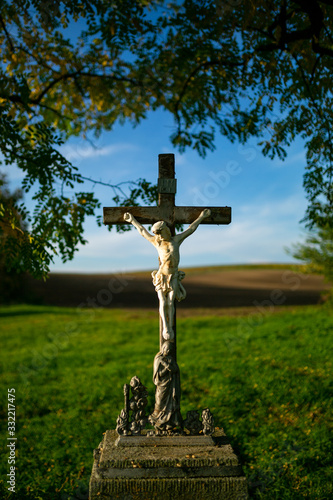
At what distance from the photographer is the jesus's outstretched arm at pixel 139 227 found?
4375 millimetres

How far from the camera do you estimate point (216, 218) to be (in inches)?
180

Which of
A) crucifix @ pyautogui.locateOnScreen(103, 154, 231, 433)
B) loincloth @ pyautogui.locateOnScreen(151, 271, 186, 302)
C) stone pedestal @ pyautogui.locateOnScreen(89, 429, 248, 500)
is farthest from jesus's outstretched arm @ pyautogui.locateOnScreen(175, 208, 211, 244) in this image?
stone pedestal @ pyautogui.locateOnScreen(89, 429, 248, 500)

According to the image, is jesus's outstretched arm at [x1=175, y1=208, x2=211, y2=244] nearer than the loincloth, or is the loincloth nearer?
the loincloth

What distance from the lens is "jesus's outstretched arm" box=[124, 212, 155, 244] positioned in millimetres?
4375

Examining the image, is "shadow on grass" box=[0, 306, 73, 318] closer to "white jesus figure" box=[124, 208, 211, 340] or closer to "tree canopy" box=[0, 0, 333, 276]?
"tree canopy" box=[0, 0, 333, 276]

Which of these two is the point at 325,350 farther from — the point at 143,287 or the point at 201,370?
the point at 143,287

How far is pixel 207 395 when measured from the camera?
7.21 meters

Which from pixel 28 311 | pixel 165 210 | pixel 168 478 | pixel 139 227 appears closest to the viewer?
pixel 168 478

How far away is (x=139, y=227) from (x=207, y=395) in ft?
13.4


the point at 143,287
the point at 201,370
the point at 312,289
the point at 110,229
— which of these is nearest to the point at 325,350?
the point at 201,370

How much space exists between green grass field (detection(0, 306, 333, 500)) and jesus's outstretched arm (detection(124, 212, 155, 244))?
128 inches

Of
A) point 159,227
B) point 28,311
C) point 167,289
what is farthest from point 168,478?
point 28,311

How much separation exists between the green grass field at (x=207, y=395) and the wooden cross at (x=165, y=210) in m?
3.34

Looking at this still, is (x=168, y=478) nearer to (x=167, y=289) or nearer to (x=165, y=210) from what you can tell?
(x=167, y=289)
